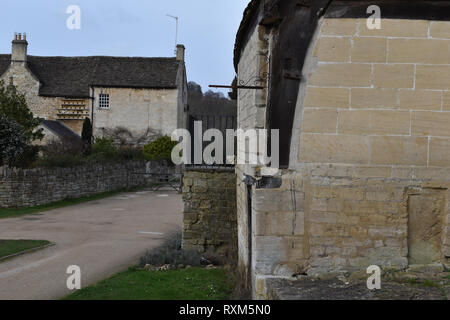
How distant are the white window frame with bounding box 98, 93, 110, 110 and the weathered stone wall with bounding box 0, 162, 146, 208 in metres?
7.62

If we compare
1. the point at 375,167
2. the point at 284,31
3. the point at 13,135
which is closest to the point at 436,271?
the point at 375,167

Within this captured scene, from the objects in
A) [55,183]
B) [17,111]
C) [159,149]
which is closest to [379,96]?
[55,183]

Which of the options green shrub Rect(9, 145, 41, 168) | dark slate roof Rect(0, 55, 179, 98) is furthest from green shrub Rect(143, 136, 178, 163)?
green shrub Rect(9, 145, 41, 168)

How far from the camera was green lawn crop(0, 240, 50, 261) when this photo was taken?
439 inches

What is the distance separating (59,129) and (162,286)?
2688 centimetres

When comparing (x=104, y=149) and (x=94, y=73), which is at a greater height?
(x=94, y=73)

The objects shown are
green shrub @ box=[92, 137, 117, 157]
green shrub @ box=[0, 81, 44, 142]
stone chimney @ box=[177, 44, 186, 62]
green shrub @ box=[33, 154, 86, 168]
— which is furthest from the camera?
stone chimney @ box=[177, 44, 186, 62]

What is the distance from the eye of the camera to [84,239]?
13375mm

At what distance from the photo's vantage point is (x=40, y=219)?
1684cm

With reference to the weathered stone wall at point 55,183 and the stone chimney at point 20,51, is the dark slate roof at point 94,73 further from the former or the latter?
the weathered stone wall at point 55,183

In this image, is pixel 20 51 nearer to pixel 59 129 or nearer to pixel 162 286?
pixel 59 129

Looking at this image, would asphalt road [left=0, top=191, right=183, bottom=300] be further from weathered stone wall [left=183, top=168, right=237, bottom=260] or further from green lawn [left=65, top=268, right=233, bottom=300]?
weathered stone wall [left=183, top=168, right=237, bottom=260]

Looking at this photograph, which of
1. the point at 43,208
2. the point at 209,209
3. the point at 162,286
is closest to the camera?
the point at 162,286
